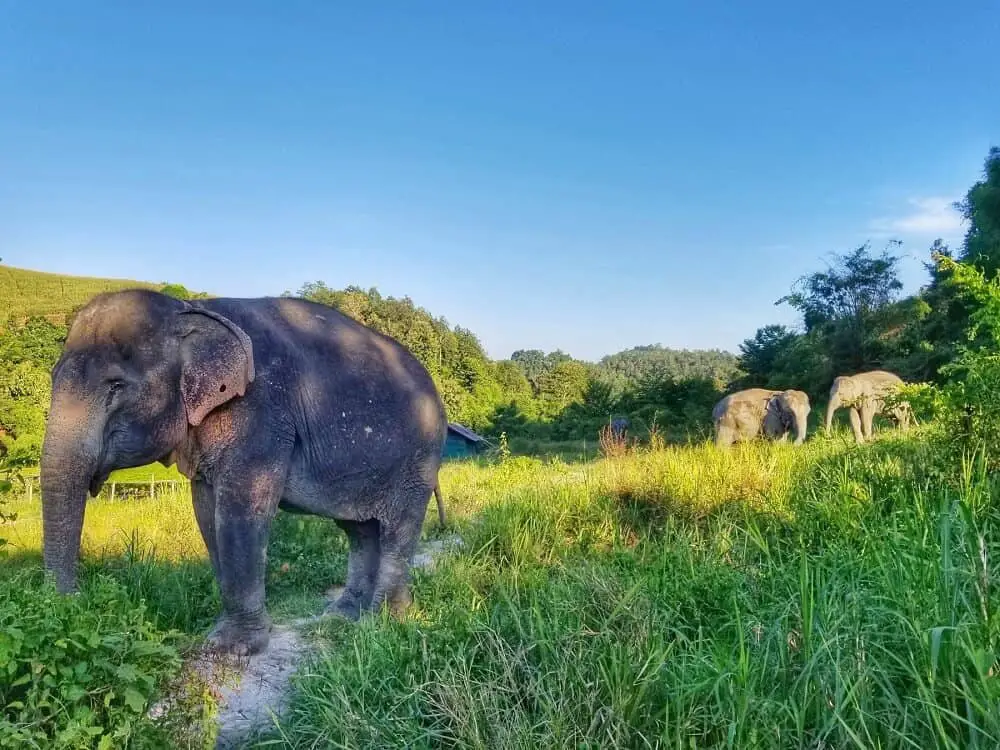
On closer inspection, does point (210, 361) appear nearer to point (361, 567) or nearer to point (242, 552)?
→ point (242, 552)

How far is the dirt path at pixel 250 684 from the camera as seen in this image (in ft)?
10.6

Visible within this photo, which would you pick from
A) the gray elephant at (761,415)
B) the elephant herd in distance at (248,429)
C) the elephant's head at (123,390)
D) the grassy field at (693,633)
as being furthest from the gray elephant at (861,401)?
the elephant's head at (123,390)

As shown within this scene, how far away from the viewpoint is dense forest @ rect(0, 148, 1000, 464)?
33.6ft

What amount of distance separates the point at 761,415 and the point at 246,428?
11428mm

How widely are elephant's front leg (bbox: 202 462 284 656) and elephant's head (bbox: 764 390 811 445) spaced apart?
10.8 m

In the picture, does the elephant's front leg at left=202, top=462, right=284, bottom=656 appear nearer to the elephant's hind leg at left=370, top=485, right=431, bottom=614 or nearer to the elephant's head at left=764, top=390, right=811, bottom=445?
the elephant's hind leg at left=370, top=485, right=431, bottom=614

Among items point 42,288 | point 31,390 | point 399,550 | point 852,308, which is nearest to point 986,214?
point 852,308

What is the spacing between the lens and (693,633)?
3352 mm

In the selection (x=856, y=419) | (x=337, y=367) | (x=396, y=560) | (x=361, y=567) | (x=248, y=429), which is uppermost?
(x=337, y=367)

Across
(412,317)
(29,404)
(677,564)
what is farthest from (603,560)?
(412,317)

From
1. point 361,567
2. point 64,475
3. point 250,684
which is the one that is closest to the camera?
point 64,475

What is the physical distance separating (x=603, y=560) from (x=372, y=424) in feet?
5.62

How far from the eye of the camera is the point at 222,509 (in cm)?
413

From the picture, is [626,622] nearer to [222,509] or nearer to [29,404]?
[222,509]
